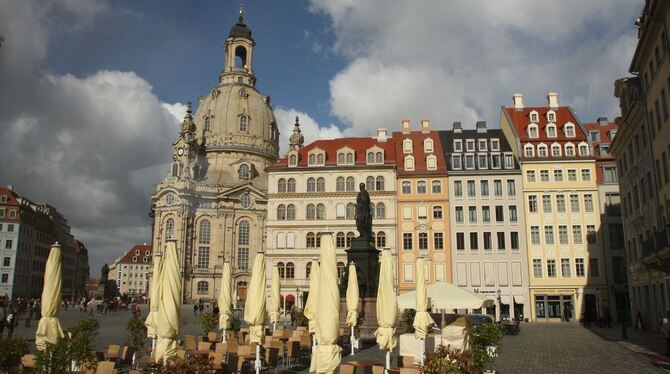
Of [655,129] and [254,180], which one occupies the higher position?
[254,180]

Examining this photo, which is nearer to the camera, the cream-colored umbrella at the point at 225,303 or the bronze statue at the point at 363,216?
the cream-colored umbrella at the point at 225,303

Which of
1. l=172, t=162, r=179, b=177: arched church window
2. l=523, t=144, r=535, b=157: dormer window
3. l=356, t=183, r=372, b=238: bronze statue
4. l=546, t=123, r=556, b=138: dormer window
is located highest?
l=172, t=162, r=179, b=177: arched church window

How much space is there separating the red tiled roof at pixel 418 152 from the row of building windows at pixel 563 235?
9.83 metres

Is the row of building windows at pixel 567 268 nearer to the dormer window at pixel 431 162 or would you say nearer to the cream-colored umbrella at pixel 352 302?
the dormer window at pixel 431 162

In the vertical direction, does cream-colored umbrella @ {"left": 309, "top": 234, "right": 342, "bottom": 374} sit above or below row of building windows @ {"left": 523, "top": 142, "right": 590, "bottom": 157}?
below

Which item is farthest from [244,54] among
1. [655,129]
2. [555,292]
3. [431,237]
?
[655,129]

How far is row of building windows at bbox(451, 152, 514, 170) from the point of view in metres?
50.9

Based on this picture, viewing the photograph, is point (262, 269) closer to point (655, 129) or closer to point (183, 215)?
point (655, 129)

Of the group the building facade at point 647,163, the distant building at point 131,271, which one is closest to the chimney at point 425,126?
the building facade at point 647,163

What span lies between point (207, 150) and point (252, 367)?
68.3 meters

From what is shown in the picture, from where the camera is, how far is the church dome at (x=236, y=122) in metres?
83.4

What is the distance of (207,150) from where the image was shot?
82500 mm

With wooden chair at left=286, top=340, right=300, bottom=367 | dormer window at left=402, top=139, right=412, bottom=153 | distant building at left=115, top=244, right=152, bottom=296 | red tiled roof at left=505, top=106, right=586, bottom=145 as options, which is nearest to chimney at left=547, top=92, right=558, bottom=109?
red tiled roof at left=505, top=106, right=586, bottom=145

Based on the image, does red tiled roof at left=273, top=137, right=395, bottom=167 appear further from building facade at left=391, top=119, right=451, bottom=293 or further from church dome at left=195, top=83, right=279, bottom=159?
church dome at left=195, top=83, right=279, bottom=159
